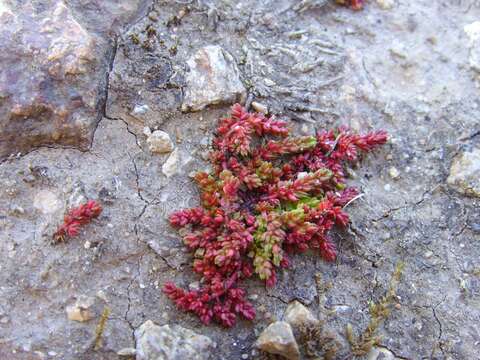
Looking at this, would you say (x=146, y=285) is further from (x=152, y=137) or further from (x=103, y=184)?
(x=152, y=137)

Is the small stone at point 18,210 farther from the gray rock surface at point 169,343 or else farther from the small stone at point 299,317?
the small stone at point 299,317

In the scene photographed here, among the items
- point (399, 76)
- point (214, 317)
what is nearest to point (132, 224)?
point (214, 317)

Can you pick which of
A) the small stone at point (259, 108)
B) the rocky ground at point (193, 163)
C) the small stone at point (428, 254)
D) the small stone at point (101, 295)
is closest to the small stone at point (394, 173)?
the rocky ground at point (193, 163)

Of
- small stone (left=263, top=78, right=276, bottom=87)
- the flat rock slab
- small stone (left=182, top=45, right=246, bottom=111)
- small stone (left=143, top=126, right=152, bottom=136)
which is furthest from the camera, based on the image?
small stone (left=263, top=78, right=276, bottom=87)

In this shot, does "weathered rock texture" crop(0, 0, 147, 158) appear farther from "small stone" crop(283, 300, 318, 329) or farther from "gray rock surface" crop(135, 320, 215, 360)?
"small stone" crop(283, 300, 318, 329)

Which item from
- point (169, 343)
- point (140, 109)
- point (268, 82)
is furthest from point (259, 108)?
point (169, 343)

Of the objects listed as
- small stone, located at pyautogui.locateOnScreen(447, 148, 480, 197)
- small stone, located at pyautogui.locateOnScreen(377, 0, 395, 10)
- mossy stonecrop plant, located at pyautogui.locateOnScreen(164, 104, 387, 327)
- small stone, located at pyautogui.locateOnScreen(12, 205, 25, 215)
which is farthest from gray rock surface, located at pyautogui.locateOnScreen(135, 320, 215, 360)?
small stone, located at pyautogui.locateOnScreen(377, 0, 395, 10)

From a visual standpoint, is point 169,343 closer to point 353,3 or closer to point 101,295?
point 101,295
